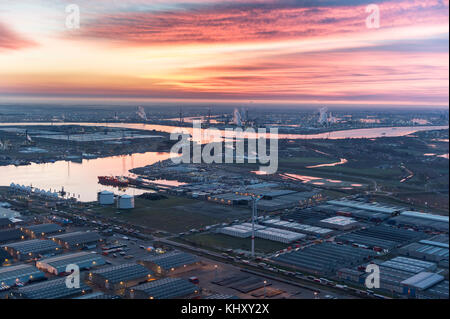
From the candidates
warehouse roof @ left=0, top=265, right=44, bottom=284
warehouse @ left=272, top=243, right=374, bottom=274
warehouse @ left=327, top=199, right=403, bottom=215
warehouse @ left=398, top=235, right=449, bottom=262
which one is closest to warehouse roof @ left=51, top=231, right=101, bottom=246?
warehouse roof @ left=0, top=265, right=44, bottom=284

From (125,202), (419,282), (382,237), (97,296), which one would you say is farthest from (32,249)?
(382,237)

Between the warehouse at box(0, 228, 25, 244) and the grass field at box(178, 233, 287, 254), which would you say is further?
the warehouse at box(0, 228, 25, 244)

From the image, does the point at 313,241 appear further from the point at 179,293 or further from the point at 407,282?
the point at 179,293

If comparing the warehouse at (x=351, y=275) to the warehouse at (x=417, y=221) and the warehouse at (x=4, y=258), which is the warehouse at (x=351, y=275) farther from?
the warehouse at (x=4, y=258)

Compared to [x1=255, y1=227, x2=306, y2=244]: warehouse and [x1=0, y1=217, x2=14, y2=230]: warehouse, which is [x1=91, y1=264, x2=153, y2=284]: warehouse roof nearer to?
[x1=255, y1=227, x2=306, y2=244]: warehouse

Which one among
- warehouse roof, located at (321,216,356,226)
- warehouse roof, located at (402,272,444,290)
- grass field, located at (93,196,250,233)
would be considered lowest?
grass field, located at (93,196,250,233)

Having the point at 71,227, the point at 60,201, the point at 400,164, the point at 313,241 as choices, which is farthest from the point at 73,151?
the point at 313,241

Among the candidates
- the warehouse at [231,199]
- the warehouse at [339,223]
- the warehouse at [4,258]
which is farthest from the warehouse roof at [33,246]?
the warehouse at [339,223]
